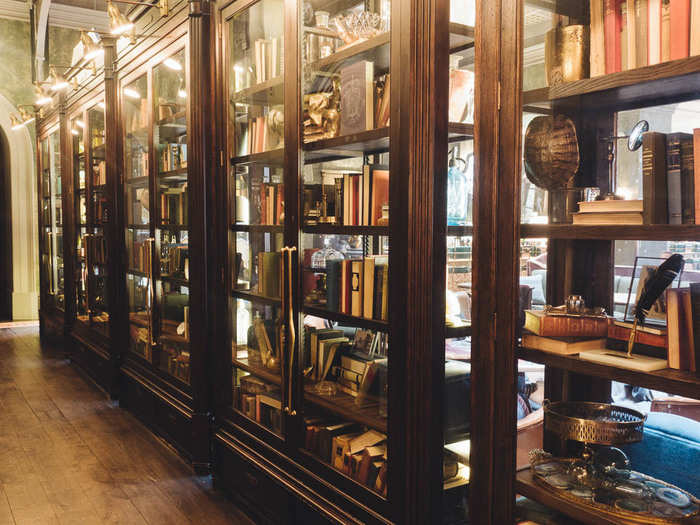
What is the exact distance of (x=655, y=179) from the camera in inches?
51.4

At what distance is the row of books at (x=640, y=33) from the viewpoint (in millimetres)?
→ 1234

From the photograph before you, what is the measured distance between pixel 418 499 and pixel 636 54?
1367 millimetres

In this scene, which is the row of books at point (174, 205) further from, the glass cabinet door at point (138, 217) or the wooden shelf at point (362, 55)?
the wooden shelf at point (362, 55)

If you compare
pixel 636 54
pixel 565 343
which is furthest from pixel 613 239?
pixel 636 54

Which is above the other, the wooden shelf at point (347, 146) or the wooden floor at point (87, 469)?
the wooden shelf at point (347, 146)

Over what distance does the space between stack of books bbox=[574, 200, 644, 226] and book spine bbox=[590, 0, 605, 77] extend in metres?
0.29

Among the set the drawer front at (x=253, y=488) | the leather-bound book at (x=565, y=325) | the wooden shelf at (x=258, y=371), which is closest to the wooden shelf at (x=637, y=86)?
the leather-bound book at (x=565, y=325)

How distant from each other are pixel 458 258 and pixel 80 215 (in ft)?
17.2

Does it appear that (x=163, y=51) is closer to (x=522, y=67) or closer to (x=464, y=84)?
(x=464, y=84)

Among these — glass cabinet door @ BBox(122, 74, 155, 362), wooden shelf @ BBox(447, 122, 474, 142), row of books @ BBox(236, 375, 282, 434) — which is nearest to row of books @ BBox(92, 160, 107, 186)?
glass cabinet door @ BBox(122, 74, 155, 362)

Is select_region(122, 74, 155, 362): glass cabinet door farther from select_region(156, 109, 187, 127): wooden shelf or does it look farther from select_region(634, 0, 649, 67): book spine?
select_region(634, 0, 649, 67): book spine

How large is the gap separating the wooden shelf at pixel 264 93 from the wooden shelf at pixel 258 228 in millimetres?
553

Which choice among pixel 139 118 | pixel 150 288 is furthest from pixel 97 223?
pixel 150 288

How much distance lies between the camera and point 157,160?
4.06 m
